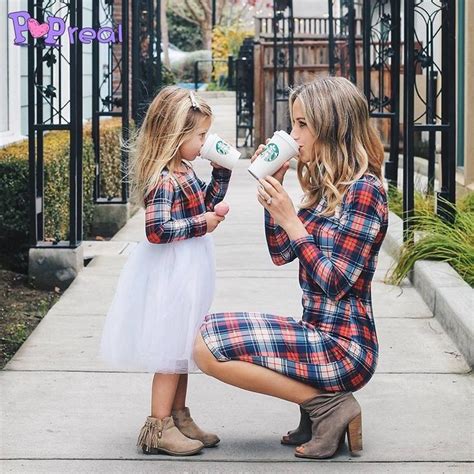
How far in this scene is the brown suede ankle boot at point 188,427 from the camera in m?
4.86

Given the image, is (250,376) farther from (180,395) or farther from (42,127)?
(42,127)

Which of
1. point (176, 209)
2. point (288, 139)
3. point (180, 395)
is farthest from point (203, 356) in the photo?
point (288, 139)

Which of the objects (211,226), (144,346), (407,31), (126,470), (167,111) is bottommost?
(126,470)

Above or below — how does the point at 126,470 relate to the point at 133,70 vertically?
below

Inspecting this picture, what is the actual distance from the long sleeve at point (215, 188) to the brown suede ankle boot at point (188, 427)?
85 centimetres

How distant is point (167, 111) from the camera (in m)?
4.79

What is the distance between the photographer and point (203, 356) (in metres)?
4.60

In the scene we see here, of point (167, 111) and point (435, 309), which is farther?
point (435, 309)

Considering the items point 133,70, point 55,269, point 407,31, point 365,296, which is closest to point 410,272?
point 407,31

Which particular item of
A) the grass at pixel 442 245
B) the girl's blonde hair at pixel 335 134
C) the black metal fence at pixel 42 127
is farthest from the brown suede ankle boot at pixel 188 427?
the black metal fence at pixel 42 127

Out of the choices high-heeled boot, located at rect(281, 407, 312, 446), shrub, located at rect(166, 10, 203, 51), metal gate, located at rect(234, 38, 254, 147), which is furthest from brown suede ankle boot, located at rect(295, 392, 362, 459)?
shrub, located at rect(166, 10, 203, 51)

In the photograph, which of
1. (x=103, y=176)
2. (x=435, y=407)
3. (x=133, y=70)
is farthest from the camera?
(x=133, y=70)

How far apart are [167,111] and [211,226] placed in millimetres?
486

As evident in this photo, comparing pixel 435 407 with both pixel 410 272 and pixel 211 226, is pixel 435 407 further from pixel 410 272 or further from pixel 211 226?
pixel 410 272
